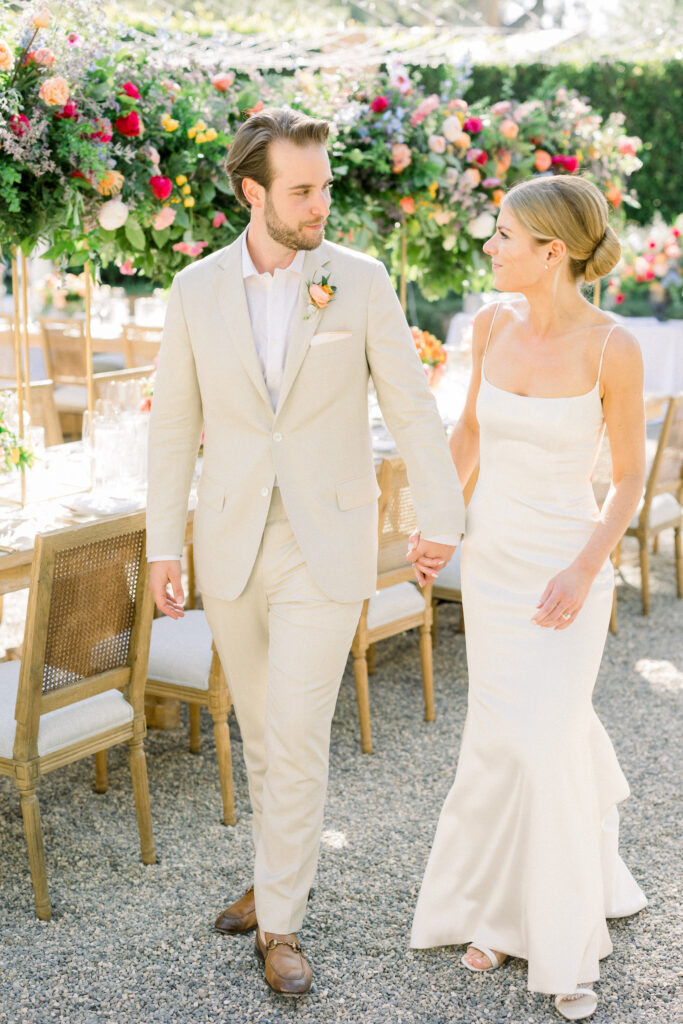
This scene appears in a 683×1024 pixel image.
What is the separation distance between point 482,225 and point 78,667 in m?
3.29

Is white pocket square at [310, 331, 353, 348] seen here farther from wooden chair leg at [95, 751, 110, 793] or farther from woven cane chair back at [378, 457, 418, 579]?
wooden chair leg at [95, 751, 110, 793]

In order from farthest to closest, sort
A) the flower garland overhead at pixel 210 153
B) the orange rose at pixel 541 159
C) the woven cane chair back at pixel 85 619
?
the orange rose at pixel 541 159 < the flower garland overhead at pixel 210 153 < the woven cane chair back at pixel 85 619

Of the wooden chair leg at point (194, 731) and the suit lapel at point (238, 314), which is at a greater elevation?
the suit lapel at point (238, 314)

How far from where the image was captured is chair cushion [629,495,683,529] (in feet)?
19.8

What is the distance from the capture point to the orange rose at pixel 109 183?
384cm

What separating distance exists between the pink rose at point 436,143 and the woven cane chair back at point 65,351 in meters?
4.29

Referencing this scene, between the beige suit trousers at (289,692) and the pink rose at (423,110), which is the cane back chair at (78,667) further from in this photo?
the pink rose at (423,110)

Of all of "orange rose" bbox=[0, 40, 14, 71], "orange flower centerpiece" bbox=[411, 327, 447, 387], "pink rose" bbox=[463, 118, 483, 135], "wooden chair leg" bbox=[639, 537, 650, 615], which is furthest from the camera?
"wooden chair leg" bbox=[639, 537, 650, 615]

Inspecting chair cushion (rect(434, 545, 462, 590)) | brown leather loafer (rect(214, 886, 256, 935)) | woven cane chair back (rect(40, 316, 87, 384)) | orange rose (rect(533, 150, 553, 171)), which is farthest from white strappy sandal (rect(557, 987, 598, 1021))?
woven cane chair back (rect(40, 316, 87, 384))

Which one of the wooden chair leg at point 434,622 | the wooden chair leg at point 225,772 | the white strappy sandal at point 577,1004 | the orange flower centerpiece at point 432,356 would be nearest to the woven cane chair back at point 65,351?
the orange flower centerpiece at point 432,356

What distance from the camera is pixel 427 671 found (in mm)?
4684

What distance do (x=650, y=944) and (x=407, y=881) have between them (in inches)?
27.9

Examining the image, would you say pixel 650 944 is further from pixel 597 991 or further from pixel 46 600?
pixel 46 600

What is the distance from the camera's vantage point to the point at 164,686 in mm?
3828
